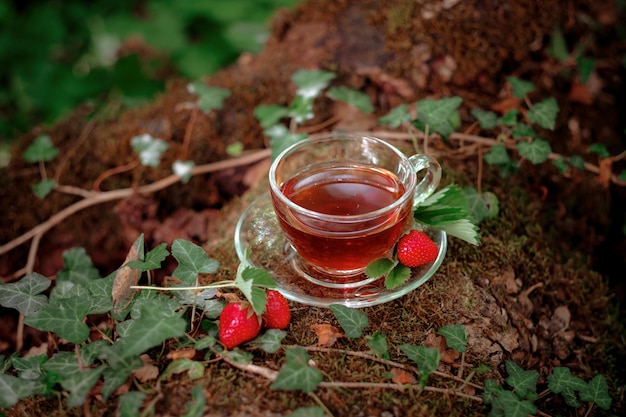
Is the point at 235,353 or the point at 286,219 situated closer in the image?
the point at 235,353

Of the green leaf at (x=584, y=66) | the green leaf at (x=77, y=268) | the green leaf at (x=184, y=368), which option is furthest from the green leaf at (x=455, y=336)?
the green leaf at (x=584, y=66)

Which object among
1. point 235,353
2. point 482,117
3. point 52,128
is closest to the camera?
point 235,353

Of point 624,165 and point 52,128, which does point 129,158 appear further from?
point 624,165

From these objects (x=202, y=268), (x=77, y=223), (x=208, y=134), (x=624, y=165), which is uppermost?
(x=202, y=268)

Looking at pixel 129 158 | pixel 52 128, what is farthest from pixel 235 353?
pixel 52 128

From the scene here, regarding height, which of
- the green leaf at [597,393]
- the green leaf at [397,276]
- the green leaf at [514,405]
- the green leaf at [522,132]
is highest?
the green leaf at [397,276]

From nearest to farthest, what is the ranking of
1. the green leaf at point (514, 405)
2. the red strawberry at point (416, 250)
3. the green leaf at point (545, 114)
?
the green leaf at point (514, 405), the red strawberry at point (416, 250), the green leaf at point (545, 114)

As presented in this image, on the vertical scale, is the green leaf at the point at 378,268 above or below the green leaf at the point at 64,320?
below

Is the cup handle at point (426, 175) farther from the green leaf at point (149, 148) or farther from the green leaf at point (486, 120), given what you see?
the green leaf at point (149, 148)
